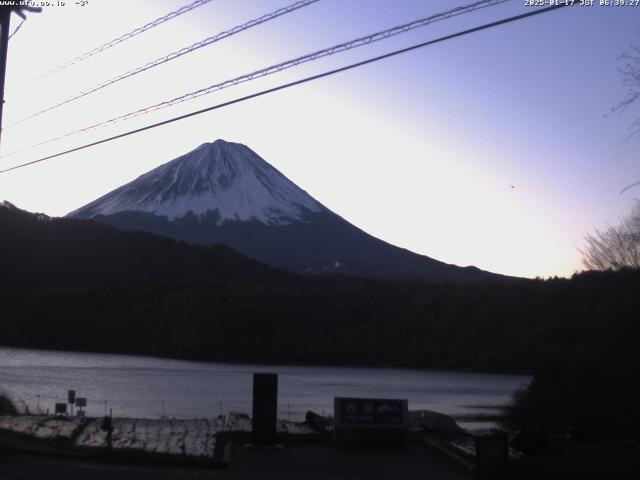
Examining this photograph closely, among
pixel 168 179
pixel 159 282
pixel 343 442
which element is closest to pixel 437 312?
pixel 159 282

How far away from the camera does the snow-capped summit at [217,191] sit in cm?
17138

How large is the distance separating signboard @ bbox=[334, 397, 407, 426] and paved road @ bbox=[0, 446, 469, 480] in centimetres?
71

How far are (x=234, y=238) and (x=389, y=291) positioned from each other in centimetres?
6845

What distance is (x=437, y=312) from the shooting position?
90.6 m

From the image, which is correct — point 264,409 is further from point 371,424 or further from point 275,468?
point 371,424

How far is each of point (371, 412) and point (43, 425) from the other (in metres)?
8.62

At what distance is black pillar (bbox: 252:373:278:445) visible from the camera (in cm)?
2059

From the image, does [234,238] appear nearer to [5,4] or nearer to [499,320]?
[499,320]

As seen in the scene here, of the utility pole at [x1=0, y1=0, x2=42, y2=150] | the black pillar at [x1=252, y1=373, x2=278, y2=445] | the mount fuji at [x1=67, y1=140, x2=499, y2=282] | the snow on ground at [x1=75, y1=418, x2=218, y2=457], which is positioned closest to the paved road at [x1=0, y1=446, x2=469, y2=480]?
the black pillar at [x1=252, y1=373, x2=278, y2=445]

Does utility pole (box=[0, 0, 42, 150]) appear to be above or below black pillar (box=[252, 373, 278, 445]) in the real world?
above

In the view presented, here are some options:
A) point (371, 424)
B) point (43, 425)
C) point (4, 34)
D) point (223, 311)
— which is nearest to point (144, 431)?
point (43, 425)

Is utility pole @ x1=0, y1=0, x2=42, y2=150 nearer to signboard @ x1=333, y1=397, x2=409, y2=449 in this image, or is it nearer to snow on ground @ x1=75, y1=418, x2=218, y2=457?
snow on ground @ x1=75, y1=418, x2=218, y2=457

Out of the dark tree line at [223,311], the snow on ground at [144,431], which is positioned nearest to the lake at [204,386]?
the dark tree line at [223,311]

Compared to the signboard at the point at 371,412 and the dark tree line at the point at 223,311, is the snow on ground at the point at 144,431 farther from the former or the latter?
the dark tree line at the point at 223,311
